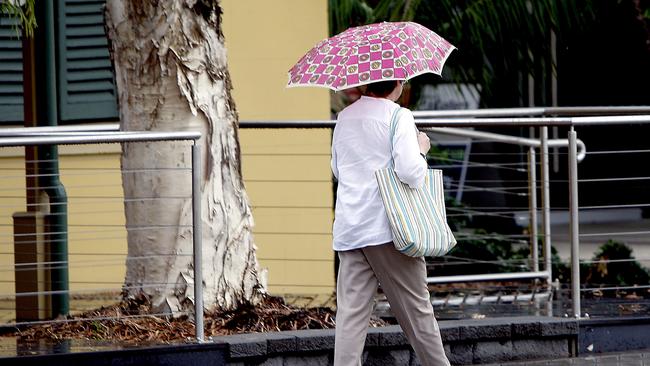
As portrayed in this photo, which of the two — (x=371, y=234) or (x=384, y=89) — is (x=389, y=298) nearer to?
(x=371, y=234)

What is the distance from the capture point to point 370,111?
6520 millimetres

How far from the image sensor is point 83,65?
10.9 metres

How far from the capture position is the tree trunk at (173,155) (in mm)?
7918

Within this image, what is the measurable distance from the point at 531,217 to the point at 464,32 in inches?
168

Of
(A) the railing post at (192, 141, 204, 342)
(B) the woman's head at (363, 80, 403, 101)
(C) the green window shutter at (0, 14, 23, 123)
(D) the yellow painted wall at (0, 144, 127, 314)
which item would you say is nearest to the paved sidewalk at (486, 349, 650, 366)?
(A) the railing post at (192, 141, 204, 342)

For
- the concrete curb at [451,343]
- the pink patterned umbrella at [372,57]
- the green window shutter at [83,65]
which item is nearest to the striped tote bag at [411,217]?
the pink patterned umbrella at [372,57]

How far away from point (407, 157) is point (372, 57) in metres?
0.52

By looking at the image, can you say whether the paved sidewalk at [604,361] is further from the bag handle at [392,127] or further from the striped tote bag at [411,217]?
the bag handle at [392,127]

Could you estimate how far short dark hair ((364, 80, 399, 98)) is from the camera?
656 centimetres

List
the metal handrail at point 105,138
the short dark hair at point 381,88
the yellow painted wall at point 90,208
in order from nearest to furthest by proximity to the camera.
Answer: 1. the short dark hair at point 381,88
2. the metal handrail at point 105,138
3. the yellow painted wall at point 90,208

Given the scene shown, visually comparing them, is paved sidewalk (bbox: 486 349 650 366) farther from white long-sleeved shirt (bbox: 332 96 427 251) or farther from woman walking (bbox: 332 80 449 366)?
white long-sleeved shirt (bbox: 332 96 427 251)

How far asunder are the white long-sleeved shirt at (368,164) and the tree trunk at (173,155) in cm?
156

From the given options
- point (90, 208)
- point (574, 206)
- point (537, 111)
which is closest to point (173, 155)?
point (574, 206)

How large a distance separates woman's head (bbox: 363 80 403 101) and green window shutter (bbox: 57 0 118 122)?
4.67 metres
